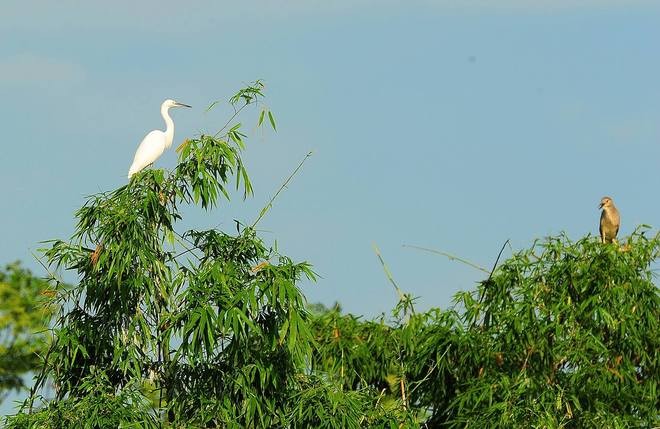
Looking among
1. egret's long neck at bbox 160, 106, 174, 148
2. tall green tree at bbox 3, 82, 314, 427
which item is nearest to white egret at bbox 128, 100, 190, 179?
egret's long neck at bbox 160, 106, 174, 148

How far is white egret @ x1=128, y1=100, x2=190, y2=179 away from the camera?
9922mm

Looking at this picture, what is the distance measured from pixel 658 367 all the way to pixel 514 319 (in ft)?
3.36

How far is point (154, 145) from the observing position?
10.1 meters

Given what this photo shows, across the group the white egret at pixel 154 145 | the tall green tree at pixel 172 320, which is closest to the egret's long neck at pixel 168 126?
the white egret at pixel 154 145

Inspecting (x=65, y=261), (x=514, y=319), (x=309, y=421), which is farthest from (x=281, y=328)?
(x=514, y=319)

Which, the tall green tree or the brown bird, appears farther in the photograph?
the brown bird

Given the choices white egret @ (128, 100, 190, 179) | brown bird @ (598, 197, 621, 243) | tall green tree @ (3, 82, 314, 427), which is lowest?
tall green tree @ (3, 82, 314, 427)

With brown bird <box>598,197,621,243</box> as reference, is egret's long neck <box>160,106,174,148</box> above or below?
above

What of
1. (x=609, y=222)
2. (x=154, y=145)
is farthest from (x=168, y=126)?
(x=609, y=222)

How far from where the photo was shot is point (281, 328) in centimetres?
669

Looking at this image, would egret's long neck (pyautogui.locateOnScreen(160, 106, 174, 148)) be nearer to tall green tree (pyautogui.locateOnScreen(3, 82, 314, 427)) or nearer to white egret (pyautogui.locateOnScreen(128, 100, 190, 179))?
white egret (pyautogui.locateOnScreen(128, 100, 190, 179))

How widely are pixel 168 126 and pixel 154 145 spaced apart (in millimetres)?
505

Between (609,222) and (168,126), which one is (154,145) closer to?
(168,126)

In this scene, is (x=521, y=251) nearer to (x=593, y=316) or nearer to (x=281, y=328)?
(x=593, y=316)
